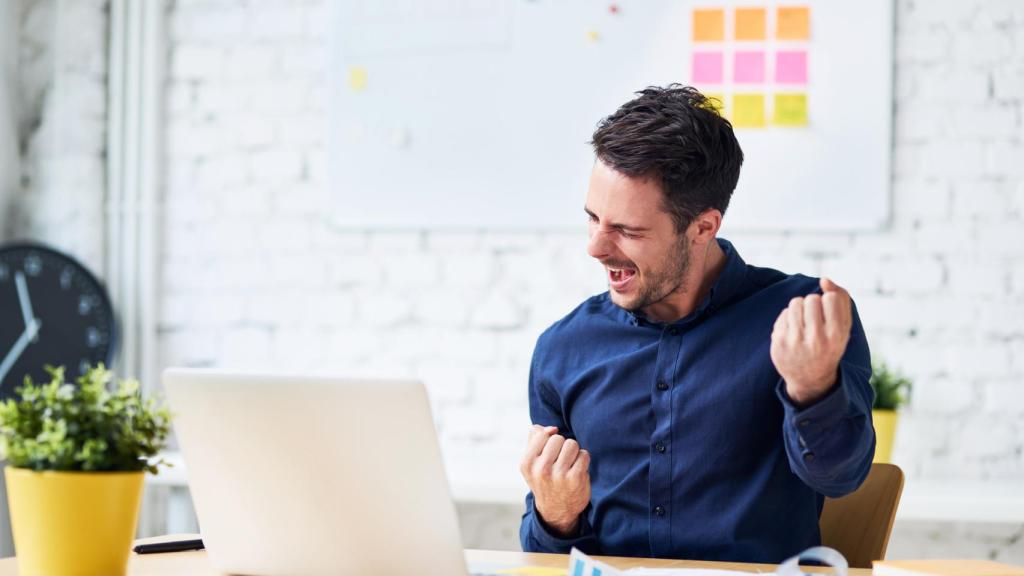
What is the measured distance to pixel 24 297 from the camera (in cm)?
317

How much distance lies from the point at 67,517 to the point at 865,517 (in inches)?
41.8

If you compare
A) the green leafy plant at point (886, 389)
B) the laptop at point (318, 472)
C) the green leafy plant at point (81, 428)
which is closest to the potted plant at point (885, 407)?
the green leafy plant at point (886, 389)

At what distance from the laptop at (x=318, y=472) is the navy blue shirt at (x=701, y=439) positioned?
1.37ft

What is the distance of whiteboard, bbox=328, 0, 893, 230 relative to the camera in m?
2.97

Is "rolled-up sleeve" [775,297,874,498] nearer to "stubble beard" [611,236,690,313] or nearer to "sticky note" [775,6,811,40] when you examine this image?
"stubble beard" [611,236,690,313]

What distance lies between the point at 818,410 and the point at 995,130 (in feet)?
5.97

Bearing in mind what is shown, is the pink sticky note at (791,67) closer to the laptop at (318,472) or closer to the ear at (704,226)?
the ear at (704,226)

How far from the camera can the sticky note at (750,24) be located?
3.01 meters

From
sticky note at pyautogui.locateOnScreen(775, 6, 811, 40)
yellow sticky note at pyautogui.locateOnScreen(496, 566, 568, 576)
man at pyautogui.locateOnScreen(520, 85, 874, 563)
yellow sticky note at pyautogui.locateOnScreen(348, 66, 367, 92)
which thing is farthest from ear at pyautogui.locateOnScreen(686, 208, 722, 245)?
yellow sticky note at pyautogui.locateOnScreen(348, 66, 367, 92)

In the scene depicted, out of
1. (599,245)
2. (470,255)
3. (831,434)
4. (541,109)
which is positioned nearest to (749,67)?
(541,109)

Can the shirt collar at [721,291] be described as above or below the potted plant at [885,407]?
above

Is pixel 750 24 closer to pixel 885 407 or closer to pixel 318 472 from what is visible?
pixel 885 407

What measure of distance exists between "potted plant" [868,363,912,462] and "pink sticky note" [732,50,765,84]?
31.4 inches

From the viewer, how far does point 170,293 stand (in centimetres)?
338
